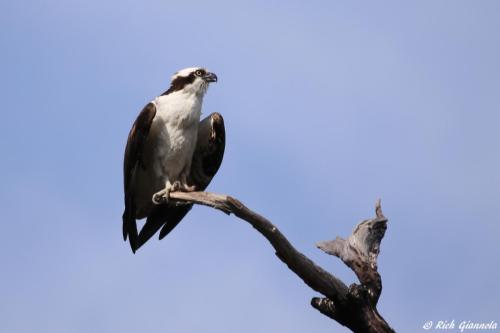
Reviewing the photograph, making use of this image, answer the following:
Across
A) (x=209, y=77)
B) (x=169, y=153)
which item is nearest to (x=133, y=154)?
(x=169, y=153)

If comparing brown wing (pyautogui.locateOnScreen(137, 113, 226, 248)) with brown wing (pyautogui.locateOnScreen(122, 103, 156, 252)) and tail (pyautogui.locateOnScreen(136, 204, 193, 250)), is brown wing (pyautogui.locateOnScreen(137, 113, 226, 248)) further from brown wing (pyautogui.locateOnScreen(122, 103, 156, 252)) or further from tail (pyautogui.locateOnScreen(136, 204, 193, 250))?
brown wing (pyautogui.locateOnScreen(122, 103, 156, 252))

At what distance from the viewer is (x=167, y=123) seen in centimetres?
995

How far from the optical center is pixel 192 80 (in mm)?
10266

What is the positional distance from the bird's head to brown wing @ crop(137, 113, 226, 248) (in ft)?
1.21

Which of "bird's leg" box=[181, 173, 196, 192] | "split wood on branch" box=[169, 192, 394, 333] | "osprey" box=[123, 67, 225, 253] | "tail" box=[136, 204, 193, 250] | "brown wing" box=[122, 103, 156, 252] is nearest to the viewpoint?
"split wood on branch" box=[169, 192, 394, 333]

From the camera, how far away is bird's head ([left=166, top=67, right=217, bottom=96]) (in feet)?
33.5

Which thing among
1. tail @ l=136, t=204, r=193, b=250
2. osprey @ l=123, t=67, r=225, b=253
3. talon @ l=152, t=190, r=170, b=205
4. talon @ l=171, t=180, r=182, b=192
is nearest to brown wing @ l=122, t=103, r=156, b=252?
osprey @ l=123, t=67, r=225, b=253

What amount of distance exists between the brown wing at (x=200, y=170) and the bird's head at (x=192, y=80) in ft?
1.21

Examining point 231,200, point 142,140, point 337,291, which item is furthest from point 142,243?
point 337,291

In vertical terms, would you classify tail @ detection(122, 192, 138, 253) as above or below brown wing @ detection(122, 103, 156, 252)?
below

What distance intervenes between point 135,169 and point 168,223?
87 centimetres

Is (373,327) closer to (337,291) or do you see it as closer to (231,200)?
(337,291)

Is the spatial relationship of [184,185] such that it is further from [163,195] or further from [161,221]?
[161,221]

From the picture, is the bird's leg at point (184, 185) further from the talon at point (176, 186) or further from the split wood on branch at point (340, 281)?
Answer: the split wood on branch at point (340, 281)
